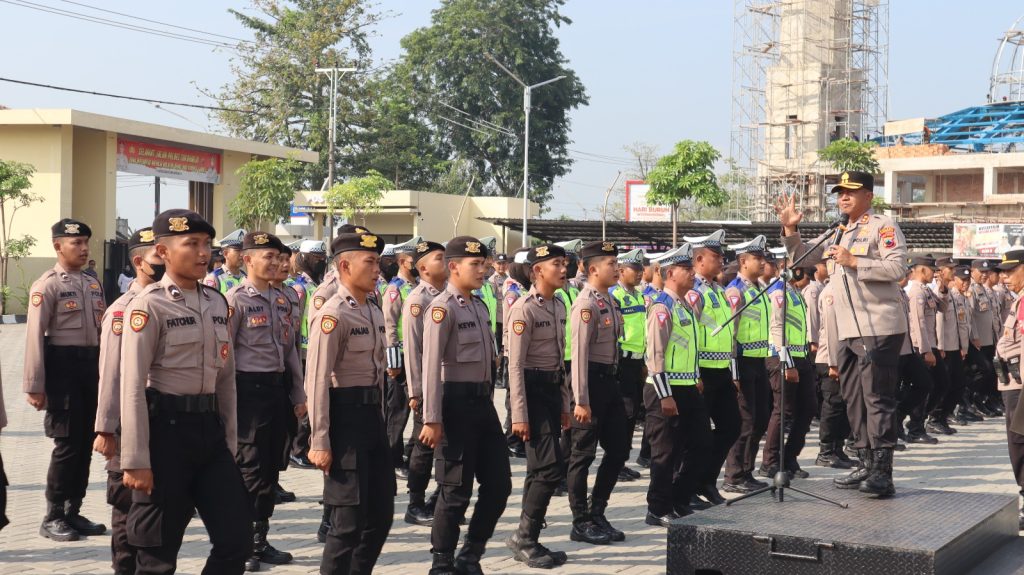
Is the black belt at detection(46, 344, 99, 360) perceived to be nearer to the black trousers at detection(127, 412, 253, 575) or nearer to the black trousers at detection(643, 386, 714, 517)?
the black trousers at detection(127, 412, 253, 575)

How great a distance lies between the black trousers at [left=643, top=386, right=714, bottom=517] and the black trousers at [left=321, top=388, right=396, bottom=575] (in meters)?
3.03

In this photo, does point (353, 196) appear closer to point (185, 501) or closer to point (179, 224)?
point (179, 224)

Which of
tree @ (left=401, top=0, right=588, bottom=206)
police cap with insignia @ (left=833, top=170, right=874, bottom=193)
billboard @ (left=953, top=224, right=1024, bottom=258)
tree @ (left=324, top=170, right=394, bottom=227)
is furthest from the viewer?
tree @ (left=401, top=0, right=588, bottom=206)

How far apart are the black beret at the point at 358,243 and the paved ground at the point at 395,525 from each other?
2165 mm

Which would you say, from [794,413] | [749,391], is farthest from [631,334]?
[794,413]

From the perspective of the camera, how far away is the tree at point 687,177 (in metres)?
33.1

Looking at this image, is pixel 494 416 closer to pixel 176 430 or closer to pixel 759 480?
pixel 176 430

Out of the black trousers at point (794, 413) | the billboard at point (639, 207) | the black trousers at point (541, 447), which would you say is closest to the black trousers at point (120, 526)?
the black trousers at point (541, 447)

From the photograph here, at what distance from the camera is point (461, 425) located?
6.58 meters

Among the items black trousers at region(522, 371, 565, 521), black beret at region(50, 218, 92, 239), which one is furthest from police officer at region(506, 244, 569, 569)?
black beret at region(50, 218, 92, 239)

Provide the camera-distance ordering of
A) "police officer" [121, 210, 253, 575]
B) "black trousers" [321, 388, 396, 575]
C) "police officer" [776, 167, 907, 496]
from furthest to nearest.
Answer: "police officer" [776, 167, 907, 496]
"black trousers" [321, 388, 396, 575]
"police officer" [121, 210, 253, 575]

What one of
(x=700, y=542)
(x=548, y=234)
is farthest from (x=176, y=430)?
(x=548, y=234)

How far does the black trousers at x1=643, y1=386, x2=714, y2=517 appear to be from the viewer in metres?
8.33

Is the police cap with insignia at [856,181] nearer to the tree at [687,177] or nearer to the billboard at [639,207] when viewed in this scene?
the tree at [687,177]
